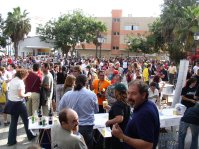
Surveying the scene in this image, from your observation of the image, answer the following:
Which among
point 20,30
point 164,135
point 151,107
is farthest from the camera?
point 20,30

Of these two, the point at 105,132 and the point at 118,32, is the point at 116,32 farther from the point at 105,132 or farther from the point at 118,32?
the point at 105,132

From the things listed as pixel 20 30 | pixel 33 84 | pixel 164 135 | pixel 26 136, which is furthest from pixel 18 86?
pixel 20 30

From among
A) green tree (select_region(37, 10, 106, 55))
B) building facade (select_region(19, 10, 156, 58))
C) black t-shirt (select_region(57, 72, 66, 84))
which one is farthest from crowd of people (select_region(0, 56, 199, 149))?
building facade (select_region(19, 10, 156, 58))

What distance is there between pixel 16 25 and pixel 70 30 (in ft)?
27.0

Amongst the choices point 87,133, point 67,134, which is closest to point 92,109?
point 87,133

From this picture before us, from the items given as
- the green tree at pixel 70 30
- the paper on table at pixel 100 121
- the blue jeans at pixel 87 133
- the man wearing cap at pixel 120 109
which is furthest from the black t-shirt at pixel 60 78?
the green tree at pixel 70 30

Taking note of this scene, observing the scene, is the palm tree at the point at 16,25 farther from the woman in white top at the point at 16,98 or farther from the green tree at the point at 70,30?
the woman in white top at the point at 16,98

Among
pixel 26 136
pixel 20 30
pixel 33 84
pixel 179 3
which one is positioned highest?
pixel 179 3

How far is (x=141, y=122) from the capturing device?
2.88m

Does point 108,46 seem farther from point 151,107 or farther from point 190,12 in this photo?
point 151,107

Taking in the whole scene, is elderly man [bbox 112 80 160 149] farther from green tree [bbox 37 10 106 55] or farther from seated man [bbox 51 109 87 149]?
green tree [bbox 37 10 106 55]

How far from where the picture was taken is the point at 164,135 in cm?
659

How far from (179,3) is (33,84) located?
35.0m

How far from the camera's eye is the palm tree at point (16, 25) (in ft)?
147
